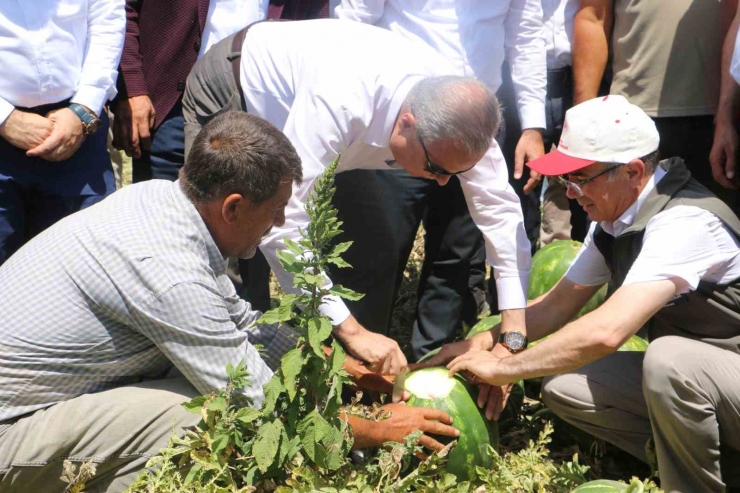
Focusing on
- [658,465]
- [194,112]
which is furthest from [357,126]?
[658,465]

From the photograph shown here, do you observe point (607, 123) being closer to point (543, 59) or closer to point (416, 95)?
point (416, 95)

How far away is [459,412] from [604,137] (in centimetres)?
136

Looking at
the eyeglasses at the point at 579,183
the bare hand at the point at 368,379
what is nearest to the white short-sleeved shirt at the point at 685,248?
the eyeglasses at the point at 579,183

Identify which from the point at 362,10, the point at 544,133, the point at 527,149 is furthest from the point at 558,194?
Result: the point at 362,10

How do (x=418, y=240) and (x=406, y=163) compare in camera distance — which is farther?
(x=418, y=240)

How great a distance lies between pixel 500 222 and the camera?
15.0ft

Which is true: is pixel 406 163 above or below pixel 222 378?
above

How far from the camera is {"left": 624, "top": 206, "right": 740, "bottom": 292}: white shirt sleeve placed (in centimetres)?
370

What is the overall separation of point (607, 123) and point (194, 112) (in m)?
2.08

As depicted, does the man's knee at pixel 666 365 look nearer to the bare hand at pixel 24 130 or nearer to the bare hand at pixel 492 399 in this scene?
the bare hand at pixel 492 399

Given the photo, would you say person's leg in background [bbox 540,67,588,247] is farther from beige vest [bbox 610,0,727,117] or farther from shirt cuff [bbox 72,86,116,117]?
shirt cuff [bbox 72,86,116,117]

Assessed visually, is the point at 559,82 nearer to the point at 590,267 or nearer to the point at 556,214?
the point at 556,214

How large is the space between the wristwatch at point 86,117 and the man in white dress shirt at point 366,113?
47 cm

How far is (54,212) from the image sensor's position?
15.4ft
